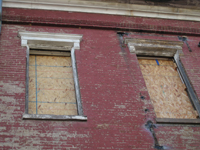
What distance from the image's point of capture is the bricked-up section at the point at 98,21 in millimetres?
9047

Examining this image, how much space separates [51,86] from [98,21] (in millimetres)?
2630

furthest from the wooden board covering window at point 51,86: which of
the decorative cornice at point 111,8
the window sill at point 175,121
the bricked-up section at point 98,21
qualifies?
the window sill at point 175,121

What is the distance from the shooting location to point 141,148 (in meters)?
6.90

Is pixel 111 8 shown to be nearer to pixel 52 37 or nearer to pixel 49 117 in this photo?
pixel 52 37

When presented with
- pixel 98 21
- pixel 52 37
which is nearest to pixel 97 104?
pixel 52 37

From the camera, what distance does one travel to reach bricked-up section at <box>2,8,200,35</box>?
9.05 m

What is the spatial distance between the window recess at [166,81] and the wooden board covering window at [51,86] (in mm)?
1958

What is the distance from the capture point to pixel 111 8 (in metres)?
9.79

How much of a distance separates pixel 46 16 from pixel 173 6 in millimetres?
3939

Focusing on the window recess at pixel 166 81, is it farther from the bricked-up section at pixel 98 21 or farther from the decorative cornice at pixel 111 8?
the decorative cornice at pixel 111 8

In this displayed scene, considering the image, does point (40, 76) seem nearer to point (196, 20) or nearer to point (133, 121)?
point (133, 121)

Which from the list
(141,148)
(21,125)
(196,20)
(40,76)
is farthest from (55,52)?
(196,20)

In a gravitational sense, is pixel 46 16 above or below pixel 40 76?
above

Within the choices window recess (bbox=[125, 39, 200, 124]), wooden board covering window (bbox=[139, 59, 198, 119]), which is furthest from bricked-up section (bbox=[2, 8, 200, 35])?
wooden board covering window (bbox=[139, 59, 198, 119])
